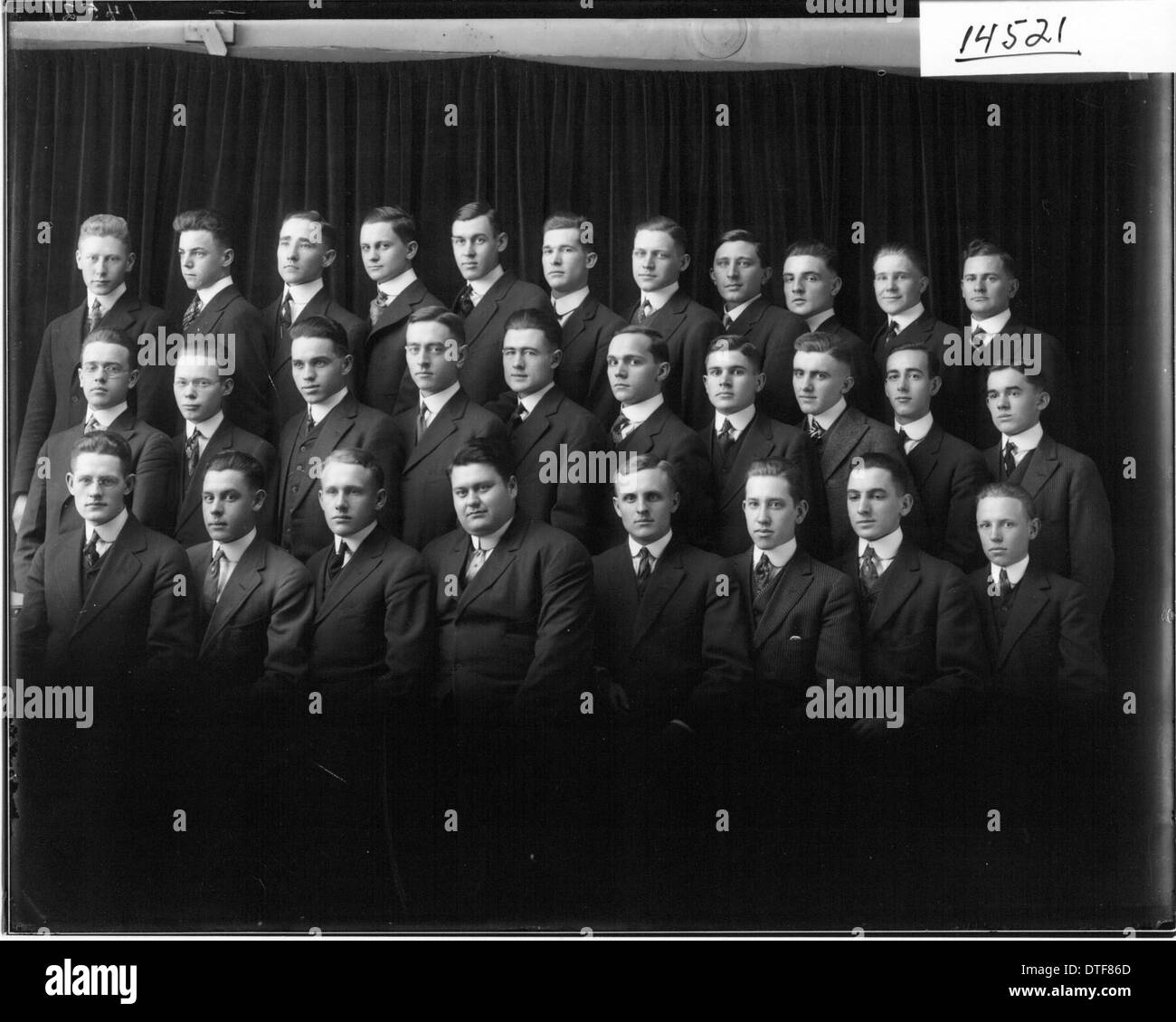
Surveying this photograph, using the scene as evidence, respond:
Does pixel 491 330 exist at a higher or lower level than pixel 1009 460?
higher

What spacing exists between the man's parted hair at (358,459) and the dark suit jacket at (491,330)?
9.9 inches

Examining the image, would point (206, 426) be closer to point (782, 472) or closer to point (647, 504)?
point (647, 504)

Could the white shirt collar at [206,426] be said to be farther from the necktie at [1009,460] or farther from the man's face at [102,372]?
the necktie at [1009,460]

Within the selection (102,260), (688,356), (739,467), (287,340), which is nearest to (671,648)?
(739,467)

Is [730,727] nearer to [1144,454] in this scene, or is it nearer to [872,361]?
[872,361]

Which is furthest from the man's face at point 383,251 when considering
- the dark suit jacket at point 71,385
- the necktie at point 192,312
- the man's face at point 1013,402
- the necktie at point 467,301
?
the man's face at point 1013,402

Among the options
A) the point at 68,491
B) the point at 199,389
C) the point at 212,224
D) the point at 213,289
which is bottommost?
the point at 68,491

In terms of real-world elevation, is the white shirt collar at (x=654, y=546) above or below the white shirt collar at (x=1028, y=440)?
below

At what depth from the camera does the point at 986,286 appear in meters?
2.92

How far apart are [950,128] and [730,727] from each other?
1390 mm

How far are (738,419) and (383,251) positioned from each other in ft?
2.81

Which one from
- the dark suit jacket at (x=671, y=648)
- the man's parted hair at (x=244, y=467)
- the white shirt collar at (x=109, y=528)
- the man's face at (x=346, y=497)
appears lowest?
the dark suit jacket at (x=671, y=648)

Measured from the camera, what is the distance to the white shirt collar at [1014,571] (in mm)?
2881
